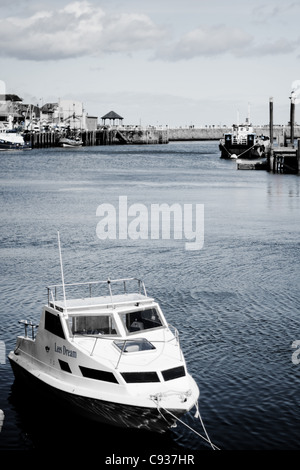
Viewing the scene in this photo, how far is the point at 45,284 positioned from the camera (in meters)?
36.2

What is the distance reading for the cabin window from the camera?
21.1m

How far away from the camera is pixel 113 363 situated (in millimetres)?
19422

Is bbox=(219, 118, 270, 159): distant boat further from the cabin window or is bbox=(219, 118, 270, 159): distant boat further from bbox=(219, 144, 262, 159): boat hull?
the cabin window

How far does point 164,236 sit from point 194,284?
49.3 feet

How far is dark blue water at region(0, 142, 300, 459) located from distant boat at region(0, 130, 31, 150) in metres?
107

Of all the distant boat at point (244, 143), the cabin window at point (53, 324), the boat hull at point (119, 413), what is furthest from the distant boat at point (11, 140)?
the boat hull at point (119, 413)

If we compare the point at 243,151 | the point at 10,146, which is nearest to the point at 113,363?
the point at 243,151

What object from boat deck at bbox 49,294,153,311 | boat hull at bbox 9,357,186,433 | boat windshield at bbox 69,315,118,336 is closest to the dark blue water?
boat hull at bbox 9,357,186,433

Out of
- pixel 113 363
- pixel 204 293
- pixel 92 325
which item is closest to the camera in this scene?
pixel 113 363

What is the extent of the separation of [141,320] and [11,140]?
6782 inches

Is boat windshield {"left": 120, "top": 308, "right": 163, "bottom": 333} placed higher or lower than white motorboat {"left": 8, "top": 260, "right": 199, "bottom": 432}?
higher

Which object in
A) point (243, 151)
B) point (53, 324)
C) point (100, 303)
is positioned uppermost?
point (243, 151)

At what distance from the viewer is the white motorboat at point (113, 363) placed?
62.0 ft

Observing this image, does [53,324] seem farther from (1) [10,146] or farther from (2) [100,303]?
(1) [10,146]
